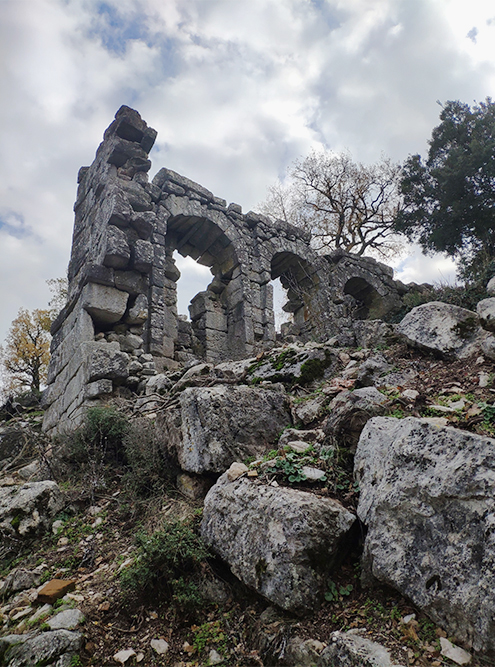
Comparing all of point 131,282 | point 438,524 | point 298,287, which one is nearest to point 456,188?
point 298,287

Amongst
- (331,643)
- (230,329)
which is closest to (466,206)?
(230,329)

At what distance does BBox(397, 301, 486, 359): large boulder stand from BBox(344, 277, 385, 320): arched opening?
956 cm

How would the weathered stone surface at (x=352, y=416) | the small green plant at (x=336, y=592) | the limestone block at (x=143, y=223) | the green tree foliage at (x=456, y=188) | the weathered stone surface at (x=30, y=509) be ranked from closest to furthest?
the small green plant at (x=336, y=592), the weathered stone surface at (x=352, y=416), the weathered stone surface at (x=30, y=509), the limestone block at (x=143, y=223), the green tree foliage at (x=456, y=188)

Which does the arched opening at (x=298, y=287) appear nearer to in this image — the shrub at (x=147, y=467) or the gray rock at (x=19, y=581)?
the shrub at (x=147, y=467)

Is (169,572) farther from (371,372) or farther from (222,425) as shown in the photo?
(371,372)

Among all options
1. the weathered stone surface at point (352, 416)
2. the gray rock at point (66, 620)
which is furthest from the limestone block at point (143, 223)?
the gray rock at point (66, 620)

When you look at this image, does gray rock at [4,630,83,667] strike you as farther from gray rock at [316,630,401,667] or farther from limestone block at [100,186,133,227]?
limestone block at [100,186,133,227]

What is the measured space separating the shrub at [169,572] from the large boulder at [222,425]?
630mm

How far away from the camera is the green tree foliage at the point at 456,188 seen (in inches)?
454

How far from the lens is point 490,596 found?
4.56ft

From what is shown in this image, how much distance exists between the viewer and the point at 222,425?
9.59 feet

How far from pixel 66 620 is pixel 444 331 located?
3526 mm

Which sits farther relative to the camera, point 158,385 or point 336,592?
point 158,385

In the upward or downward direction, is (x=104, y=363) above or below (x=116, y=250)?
below
